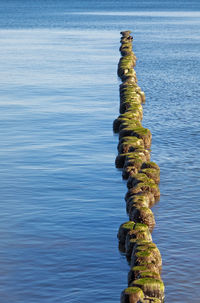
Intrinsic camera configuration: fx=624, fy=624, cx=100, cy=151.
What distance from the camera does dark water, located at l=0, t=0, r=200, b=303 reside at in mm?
20375

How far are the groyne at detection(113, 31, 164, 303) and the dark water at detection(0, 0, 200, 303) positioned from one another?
2.51ft

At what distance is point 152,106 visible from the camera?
4831 cm

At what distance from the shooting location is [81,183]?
2994cm

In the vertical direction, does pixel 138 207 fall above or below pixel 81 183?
below

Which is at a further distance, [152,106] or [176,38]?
[176,38]

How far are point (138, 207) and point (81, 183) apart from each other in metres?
6.94

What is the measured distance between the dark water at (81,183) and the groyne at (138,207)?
0.76 metres

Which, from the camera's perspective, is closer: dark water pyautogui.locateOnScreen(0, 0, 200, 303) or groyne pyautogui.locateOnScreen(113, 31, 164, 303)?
groyne pyautogui.locateOnScreen(113, 31, 164, 303)

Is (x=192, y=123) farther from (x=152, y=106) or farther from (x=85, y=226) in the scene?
(x=85, y=226)

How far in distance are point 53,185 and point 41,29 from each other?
10294 cm

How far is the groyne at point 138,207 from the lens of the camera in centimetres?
1766

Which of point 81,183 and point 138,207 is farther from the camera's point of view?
point 81,183

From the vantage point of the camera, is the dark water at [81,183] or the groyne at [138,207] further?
the dark water at [81,183]

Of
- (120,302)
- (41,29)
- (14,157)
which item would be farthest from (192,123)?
(41,29)
